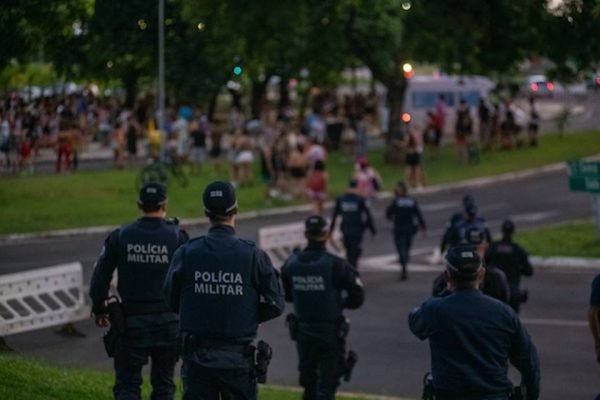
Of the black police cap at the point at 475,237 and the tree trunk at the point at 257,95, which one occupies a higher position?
the tree trunk at the point at 257,95

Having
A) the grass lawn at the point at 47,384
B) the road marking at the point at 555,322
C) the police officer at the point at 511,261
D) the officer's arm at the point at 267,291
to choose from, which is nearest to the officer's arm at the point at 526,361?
the officer's arm at the point at 267,291

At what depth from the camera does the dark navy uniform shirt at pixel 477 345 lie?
332 inches

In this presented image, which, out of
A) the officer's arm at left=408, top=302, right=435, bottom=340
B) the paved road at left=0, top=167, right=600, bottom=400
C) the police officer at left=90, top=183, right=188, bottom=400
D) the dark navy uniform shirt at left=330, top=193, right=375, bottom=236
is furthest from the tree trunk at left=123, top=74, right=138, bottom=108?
the officer's arm at left=408, top=302, right=435, bottom=340

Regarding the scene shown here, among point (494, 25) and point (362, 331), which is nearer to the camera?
point (362, 331)

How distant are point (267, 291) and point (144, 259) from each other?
170 cm

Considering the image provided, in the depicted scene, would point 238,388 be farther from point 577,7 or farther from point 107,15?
point 107,15

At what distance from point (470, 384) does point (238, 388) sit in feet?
4.65

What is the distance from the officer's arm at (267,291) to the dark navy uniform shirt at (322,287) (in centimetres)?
319

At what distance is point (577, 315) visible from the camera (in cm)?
2083

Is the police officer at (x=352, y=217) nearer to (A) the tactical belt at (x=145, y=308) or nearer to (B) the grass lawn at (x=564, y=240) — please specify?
(B) the grass lawn at (x=564, y=240)

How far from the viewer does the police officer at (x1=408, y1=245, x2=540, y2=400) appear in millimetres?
8430

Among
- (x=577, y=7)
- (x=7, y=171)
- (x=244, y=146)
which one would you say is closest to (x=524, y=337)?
(x=577, y=7)

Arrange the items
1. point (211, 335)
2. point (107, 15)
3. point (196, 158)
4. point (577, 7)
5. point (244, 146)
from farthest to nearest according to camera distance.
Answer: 1. point (196, 158)
2. point (244, 146)
3. point (107, 15)
4. point (577, 7)
5. point (211, 335)

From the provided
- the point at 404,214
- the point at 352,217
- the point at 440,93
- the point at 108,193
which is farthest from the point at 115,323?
the point at 440,93
